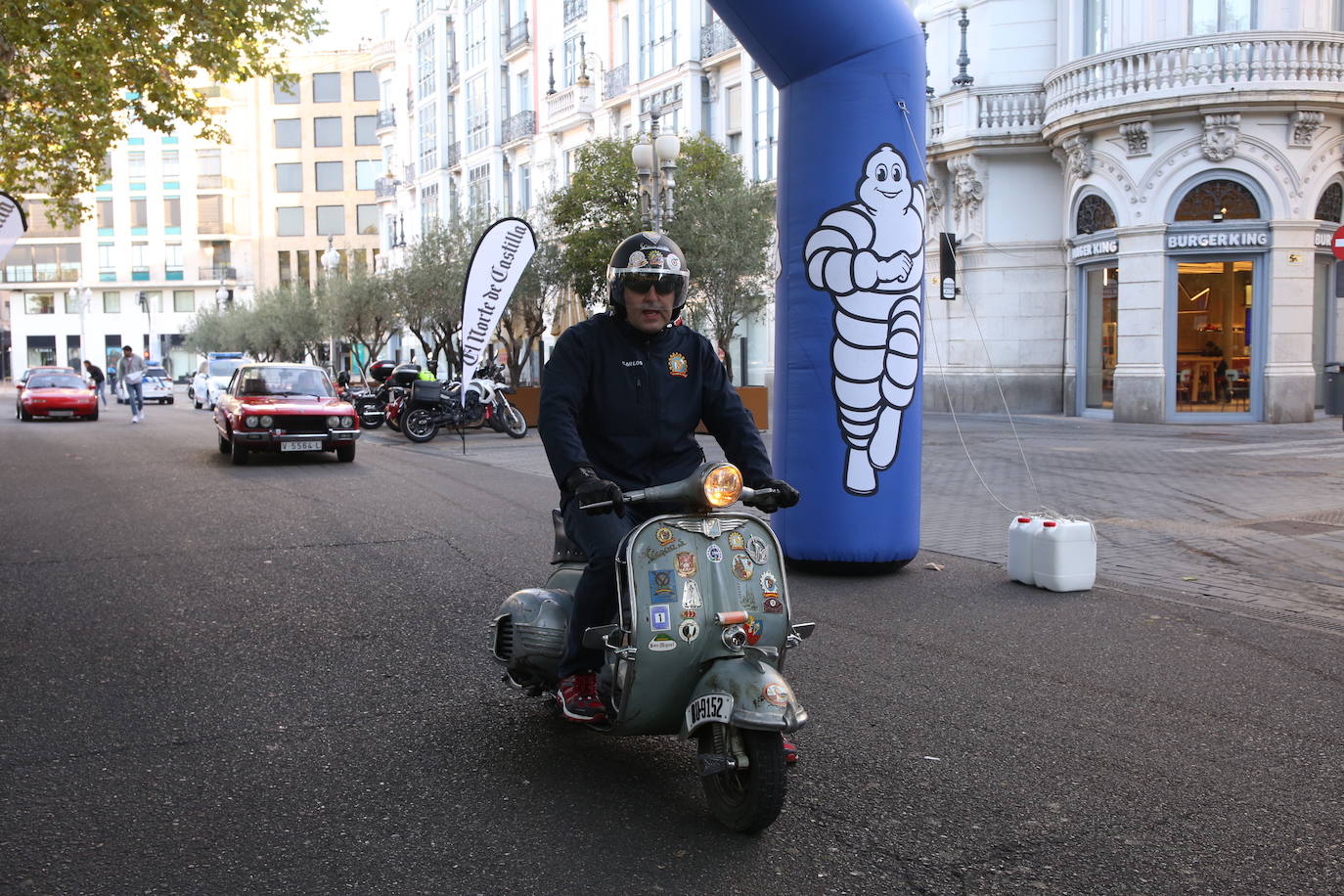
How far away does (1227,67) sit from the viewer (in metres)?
22.1

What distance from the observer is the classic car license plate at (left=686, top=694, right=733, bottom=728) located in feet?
11.7

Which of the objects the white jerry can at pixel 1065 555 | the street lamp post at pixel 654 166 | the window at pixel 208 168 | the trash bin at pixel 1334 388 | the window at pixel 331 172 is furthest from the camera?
the window at pixel 331 172

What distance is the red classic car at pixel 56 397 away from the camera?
3219 centimetres

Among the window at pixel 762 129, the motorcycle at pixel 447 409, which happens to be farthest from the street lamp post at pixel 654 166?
the window at pixel 762 129

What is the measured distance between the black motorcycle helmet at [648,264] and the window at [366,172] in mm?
89763

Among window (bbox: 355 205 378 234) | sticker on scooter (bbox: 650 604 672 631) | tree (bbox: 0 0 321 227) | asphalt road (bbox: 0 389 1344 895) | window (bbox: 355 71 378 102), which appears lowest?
asphalt road (bbox: 0 389 1344 895)

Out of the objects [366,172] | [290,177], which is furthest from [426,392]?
[290,177]

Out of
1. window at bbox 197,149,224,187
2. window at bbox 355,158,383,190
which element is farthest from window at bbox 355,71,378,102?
window at bbox 197,149,224,187

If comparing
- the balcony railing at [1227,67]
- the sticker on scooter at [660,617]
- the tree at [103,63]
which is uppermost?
the balcony railing at [1227,67]

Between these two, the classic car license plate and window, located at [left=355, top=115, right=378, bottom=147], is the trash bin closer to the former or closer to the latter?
the classic car license plate

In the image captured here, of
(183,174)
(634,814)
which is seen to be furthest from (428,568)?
(183,174)

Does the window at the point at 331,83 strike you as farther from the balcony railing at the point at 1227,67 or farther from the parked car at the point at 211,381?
the balcony railing at the point at 1227,67

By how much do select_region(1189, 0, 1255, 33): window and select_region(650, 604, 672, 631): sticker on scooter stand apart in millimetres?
22539

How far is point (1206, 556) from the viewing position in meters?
8.81
